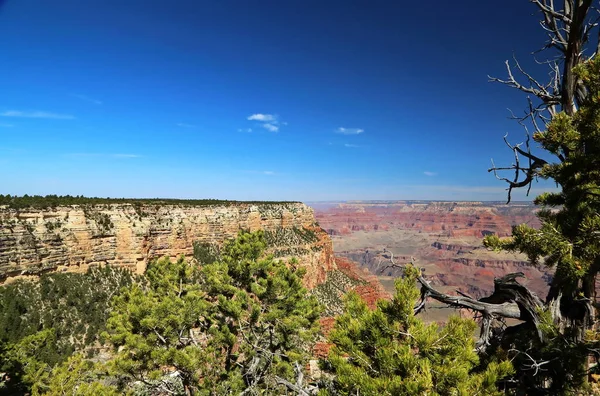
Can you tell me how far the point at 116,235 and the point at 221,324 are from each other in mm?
32996

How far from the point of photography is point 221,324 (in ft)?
48.4

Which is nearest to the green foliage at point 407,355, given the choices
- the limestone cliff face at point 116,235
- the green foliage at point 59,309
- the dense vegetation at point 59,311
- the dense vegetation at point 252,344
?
the dense vegetation at point 252,344

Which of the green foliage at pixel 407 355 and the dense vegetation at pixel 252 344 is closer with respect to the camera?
the green foliage at pixel 407 355

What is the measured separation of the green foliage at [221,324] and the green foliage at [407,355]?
610cm

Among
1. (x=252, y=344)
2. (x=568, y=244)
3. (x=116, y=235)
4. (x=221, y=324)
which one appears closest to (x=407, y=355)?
(x=568, y=244)

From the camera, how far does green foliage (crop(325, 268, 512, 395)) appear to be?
5254 mm

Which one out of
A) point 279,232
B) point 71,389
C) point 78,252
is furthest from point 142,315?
point 279,232

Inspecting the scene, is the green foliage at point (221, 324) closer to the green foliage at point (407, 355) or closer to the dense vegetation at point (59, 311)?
the green foliage at point (407, 355)

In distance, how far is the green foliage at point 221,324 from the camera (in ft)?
41.3

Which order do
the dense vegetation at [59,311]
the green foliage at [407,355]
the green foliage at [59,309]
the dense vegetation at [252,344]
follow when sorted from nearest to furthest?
the green foliage at [407,355]
the dense vegetation at [252,344]
the dense vegetation at [59,311]
the green foliage at [59,309]

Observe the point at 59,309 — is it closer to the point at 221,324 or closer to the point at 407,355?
the point at 221,324

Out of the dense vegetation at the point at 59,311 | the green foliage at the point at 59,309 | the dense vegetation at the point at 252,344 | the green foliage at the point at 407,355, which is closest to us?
the green foliage at the point at 407,355

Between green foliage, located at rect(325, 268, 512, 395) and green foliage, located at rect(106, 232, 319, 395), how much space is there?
610 cm

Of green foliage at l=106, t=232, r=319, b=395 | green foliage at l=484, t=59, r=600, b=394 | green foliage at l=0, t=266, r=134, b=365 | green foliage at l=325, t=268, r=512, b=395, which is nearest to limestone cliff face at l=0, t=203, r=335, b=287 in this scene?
green foliage at l=0, t=266, r=134, b=365
